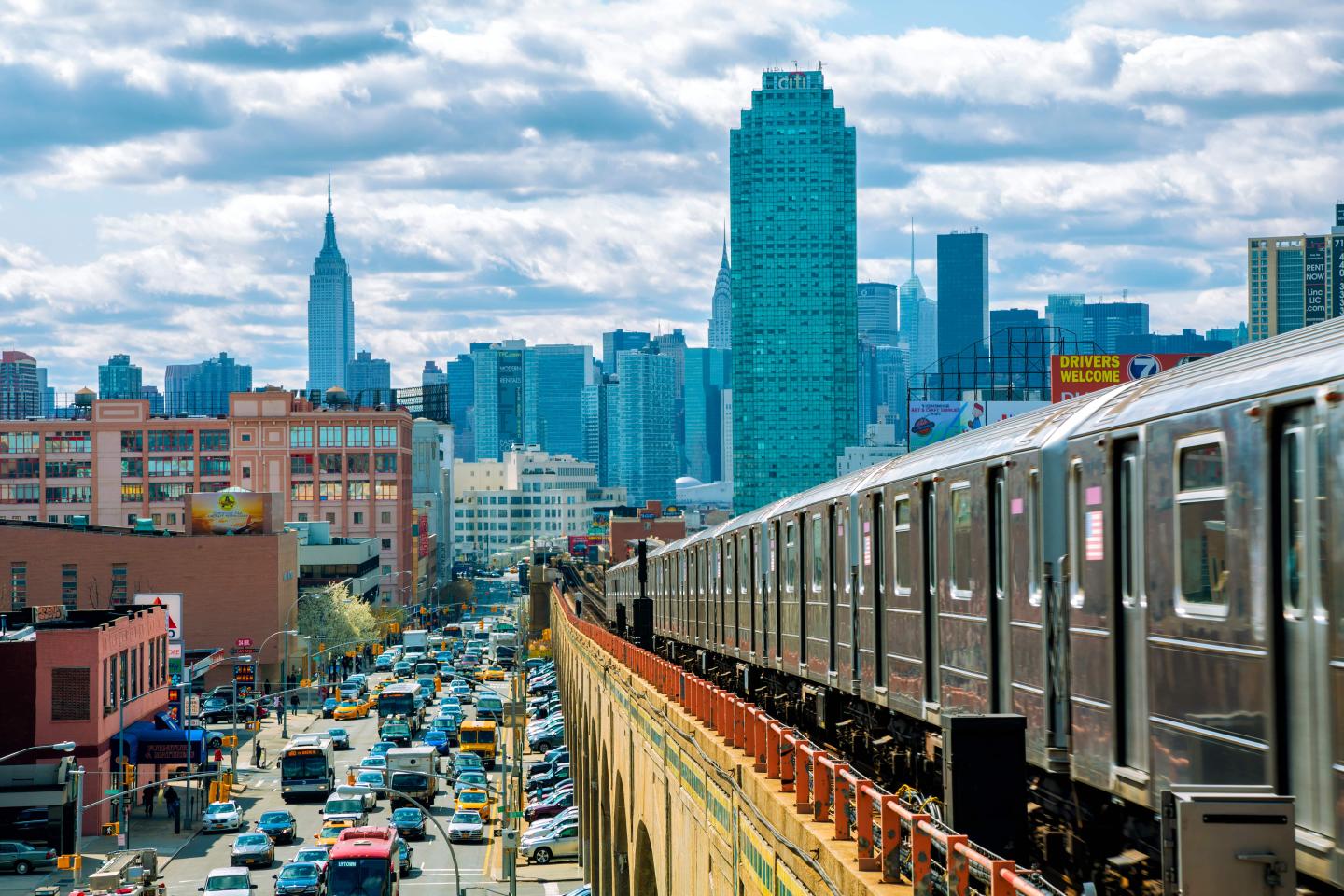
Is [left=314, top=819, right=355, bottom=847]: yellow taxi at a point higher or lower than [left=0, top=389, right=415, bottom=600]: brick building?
lower

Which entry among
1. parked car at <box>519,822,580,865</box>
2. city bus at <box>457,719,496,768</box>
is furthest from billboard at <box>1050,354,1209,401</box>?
parked car at <box>519,822,580,865</box>

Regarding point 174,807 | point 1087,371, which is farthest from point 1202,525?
point 1087,371

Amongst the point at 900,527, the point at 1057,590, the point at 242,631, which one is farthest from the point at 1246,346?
the point at 242,631

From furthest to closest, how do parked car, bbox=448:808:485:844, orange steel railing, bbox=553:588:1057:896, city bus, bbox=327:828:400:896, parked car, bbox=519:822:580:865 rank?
1. parked car, bbox=448:808:485:844
2. parked car, bbox=519:822:580:865
3. city bus, bbox=327:828:400:896
4. orange steel railing, bbox=553:588:1057:896

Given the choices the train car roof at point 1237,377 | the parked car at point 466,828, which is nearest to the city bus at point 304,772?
the parked car at point 466,828

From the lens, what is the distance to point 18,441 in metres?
150

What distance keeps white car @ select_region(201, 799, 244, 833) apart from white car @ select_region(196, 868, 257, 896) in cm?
1557

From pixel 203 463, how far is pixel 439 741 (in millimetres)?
81778

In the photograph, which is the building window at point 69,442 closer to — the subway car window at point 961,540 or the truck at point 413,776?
the truck at point 413,776

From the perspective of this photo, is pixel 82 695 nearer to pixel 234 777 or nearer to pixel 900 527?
pixel 234 777

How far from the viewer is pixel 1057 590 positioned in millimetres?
11766

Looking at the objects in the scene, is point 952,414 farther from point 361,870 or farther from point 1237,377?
point 1237,377

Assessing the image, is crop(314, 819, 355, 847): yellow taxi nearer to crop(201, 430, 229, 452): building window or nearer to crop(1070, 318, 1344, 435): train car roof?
crop(1070, 318, 1344, 435): train car roof

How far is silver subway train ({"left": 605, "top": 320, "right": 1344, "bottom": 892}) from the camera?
8328mm
